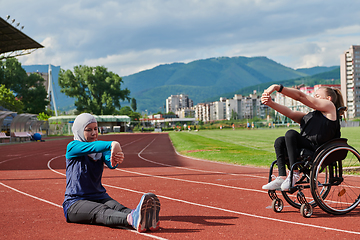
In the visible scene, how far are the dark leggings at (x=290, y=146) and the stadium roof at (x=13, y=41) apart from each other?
38.4 metres

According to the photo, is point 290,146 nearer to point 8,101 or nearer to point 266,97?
point 266,97

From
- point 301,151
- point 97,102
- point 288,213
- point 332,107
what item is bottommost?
point 288,213

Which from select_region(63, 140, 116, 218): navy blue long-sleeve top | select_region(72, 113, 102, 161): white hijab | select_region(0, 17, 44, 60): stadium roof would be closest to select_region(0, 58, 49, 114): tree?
select_region(0, 17, 44, 60): stadium roof

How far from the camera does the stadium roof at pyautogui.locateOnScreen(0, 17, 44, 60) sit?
37781mm

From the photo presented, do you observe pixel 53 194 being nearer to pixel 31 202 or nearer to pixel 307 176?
pixel 31 202

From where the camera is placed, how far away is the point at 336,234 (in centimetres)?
372

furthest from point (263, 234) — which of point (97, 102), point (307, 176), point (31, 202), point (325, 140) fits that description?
point (97, 102)

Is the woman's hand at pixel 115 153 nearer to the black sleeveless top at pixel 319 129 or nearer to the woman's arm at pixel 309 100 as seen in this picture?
the woman's arm at pixel 309 100

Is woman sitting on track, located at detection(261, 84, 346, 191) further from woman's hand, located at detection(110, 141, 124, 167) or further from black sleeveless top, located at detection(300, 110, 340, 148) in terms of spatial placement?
woman's hand, located at detection(110, 141, 124, 167)

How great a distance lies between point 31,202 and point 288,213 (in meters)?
4.25

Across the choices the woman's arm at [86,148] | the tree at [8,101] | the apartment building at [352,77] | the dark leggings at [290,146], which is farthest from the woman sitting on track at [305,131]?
the apartment building at [352,77]

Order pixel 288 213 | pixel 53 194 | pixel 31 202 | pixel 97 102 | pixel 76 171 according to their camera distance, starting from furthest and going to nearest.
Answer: pixel 97 102 → pixel 53 194 → pixel 31 202 → pixel 288 213 → pixel 76 171

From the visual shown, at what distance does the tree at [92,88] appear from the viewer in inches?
3383

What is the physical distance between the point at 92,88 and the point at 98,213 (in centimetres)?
8613
